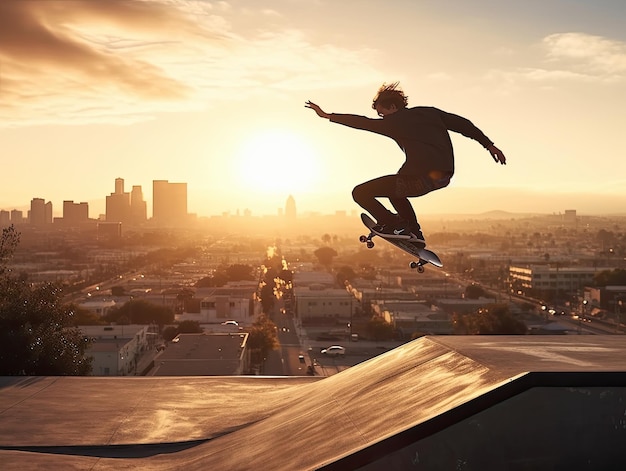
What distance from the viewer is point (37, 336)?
35.0 ft

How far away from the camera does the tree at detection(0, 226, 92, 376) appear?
10.4 m

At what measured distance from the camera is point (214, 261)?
317ft

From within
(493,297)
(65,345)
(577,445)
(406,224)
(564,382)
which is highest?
(406,224)

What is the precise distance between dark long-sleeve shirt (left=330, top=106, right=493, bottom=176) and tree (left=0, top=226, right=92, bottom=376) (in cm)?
745

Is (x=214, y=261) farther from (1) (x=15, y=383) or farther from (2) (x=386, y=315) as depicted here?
(1) (x=15, y=383)

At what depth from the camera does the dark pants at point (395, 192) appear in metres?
5.09

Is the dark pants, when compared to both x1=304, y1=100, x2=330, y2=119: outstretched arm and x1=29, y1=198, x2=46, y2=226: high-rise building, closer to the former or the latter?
x1=304, y1=100, x2=330, y2=119: outstretched arm

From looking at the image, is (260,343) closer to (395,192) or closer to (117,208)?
(395,192)

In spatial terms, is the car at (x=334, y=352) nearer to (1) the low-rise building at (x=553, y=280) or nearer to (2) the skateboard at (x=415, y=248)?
(2) the skateboard at (x=415, y=248)

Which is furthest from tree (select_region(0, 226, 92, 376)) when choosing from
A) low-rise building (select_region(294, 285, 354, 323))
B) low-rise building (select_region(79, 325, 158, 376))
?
low-rise building (select_region(294, 285, 354, 323))

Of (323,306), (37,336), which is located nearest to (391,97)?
(37,336)

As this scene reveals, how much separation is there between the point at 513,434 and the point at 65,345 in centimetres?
942

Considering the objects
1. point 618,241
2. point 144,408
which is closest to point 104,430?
point 144,408

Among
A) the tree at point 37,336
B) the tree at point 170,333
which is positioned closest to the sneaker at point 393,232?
the tree at point 37,336
